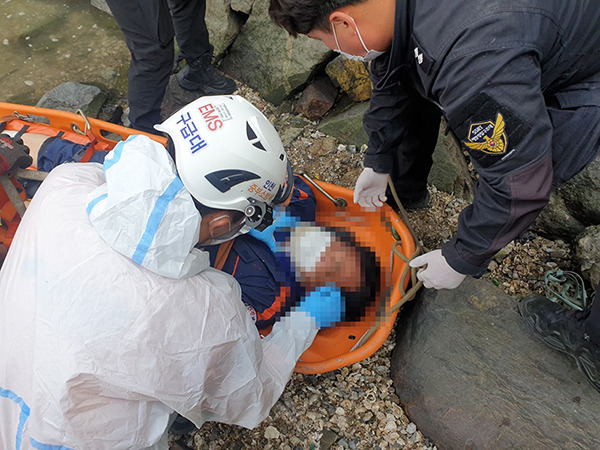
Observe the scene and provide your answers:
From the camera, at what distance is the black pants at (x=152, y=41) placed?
2871mm

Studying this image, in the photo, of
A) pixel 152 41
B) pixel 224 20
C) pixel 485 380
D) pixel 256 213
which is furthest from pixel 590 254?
pixel 224 20

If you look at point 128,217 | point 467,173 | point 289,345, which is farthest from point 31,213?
point 467,173

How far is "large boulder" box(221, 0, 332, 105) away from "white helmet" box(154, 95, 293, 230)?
1788mm

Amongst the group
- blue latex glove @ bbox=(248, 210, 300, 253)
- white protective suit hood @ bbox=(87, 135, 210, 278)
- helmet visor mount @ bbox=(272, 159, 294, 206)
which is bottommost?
blue latex glove @ bbox=(248, 210, 300, 253)

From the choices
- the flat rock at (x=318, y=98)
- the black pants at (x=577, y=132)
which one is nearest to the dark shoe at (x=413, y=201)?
the flat rock at (x=318, y=98)

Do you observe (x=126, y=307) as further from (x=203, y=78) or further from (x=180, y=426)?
(x=203, y=78)

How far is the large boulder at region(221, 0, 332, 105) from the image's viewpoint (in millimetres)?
3594

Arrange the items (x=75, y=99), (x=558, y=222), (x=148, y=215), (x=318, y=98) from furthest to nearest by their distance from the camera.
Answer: (x=75, y=99)
(x=318, y=98)
(x=558, y=222)
(x=148, y=215)

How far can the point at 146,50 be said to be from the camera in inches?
120

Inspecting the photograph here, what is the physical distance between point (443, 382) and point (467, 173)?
1.48 metres

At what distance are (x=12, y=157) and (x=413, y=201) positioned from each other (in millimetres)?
2162

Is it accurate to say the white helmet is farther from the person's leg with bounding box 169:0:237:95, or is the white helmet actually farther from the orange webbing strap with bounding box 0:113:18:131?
the person's leg with bounding box 169:0:237:95

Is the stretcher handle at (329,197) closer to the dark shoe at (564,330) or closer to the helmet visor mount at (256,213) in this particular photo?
the helmet visor mount at (256,213)

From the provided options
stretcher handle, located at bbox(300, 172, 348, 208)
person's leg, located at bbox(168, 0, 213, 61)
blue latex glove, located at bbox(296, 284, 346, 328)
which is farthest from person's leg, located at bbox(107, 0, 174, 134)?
blue latex glove, located at bbox(296, 284, 346, 328)
